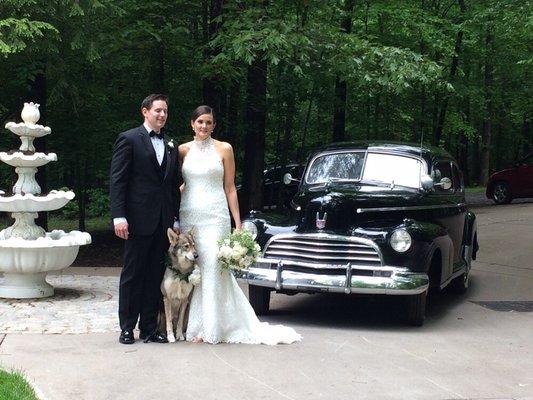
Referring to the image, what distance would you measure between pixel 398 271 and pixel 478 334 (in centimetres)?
110

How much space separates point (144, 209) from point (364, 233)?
2.40m

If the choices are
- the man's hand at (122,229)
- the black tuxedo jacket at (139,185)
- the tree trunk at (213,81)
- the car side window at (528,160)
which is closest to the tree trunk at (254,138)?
the tree trunk at (213,81)

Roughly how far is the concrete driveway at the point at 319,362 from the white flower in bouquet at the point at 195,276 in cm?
56

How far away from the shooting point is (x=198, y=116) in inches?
258

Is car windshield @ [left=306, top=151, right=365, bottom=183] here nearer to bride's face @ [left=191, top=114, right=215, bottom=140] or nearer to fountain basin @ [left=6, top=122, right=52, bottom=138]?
bride's face @ [left=191, top=114, right=215, bottom=140]

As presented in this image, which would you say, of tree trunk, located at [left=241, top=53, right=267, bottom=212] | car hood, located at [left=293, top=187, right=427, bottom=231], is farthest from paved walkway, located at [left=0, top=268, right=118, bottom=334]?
tree trunk, located at [left=241, top=53, right=267, bottom=212]

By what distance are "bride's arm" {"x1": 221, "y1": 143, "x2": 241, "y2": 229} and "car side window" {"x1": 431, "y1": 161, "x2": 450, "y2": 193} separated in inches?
125

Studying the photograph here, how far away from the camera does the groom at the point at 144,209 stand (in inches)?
247

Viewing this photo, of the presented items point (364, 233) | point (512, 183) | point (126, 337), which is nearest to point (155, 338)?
point (126, 337)

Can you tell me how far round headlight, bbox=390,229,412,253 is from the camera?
7.34 metres

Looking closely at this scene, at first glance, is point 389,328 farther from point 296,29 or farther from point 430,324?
point 296,29

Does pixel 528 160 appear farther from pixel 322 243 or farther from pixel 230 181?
pixel 230 181

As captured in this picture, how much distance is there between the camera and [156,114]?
640cm

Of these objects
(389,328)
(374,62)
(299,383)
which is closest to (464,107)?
(374,62)
